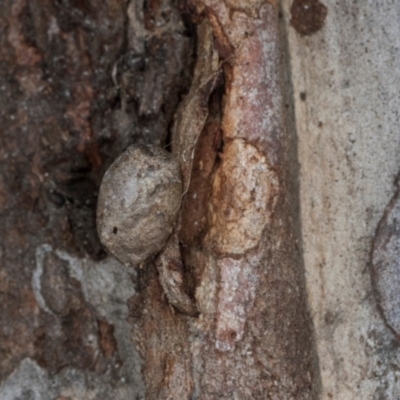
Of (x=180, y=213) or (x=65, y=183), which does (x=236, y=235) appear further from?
(x=65, y=183)

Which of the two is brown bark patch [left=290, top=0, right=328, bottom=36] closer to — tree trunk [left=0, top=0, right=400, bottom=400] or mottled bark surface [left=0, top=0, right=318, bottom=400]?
tree trunk [left=0, top=0, right=400, bottom=400]

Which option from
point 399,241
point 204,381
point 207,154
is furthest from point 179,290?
point 399,241

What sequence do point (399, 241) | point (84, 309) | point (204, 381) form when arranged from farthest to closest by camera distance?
1. point (84, 309)
2. point (399, 241)
3. point (204, 381)

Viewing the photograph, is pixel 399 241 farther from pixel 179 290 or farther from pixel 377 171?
pixel 179 290

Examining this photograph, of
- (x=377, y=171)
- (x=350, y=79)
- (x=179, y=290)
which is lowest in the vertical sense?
(x=179, y=290)

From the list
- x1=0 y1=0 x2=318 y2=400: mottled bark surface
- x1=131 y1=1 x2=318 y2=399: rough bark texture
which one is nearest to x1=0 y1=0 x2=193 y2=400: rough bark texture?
x1=0 y1=0 x2=318 y2=400: mottled bark surface

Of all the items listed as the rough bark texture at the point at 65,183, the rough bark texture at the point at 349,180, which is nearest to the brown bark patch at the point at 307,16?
the rough bark texture at the point at 349,180

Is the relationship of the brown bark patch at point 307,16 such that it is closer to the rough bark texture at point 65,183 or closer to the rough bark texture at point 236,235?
the rough bark texture at point 236,235

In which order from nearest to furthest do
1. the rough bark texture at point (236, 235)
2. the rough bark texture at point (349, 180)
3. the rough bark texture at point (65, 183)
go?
the rough bark texture at point (236, 235), the rough bark texture at point (349, 180), the rough bark texture at point (65, 183)
